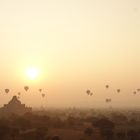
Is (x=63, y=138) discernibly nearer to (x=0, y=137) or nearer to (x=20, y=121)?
(x=0, y=137)

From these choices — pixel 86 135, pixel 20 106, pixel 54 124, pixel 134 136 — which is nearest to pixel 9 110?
pixel 20 106

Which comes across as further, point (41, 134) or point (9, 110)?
point (9, 110)

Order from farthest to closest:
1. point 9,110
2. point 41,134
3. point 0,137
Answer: point 9,110 < point 41,134 < point 0,137

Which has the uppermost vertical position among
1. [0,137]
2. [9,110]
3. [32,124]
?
[9,110]

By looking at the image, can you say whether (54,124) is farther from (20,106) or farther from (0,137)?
(20,106)

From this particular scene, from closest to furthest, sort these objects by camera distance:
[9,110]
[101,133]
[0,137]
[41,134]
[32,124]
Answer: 1. [0,137]
2. [41,134]
3. [101,133]
4. [32,124]
5. [9,110]

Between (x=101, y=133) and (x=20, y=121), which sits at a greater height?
(x=20, y=121)

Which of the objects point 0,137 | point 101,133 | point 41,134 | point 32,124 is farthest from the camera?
point 32,124

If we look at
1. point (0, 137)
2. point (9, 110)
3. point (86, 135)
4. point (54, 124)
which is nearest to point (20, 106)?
point (9, 110)

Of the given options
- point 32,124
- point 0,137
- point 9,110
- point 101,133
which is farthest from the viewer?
point 9,110
